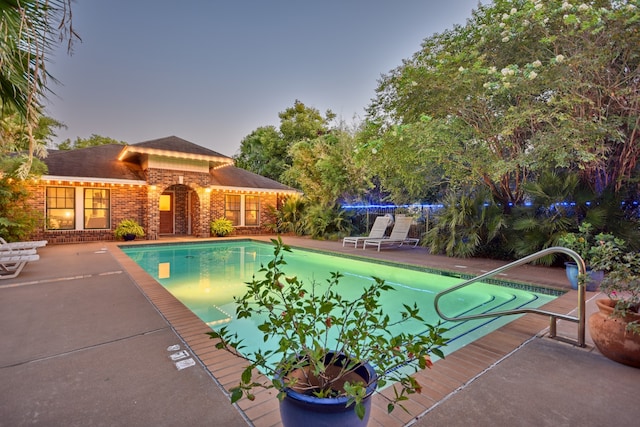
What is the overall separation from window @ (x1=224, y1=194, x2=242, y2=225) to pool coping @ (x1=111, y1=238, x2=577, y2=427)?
1231cm

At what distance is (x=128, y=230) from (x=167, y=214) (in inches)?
156

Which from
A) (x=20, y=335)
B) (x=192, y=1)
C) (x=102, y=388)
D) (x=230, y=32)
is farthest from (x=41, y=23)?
(x=230, y=32)

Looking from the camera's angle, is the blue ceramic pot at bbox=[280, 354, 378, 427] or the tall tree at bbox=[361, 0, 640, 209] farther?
the tall tree at bbox=[361, 0, 640, 209]

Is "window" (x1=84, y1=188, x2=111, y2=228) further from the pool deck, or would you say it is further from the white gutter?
the pool deck

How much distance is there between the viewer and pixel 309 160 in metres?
15.9

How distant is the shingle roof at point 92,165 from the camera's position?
12617 mm

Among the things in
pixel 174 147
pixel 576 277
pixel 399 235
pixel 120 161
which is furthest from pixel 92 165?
pixel 576 277

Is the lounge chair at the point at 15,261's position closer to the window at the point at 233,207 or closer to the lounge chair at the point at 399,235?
the lounge chair at the point at 399,235

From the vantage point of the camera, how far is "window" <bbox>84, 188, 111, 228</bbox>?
13.1 m

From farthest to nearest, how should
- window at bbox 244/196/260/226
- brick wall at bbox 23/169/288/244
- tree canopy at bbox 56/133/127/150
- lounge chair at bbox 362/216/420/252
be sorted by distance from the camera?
tree canopy at bbox 56/133/127/150
window at bbox 244/196/260/226
brick wall at bbox 23/169/288/244
lounge chair at bbox 362/216/420/252

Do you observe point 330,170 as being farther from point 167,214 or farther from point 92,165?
→ point 92,165

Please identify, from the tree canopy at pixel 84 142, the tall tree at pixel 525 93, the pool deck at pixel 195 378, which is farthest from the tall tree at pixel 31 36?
the tree canopy at pixel 84 142

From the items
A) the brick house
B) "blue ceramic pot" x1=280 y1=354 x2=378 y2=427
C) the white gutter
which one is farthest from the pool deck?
the brick house

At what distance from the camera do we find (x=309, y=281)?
18.7ft
